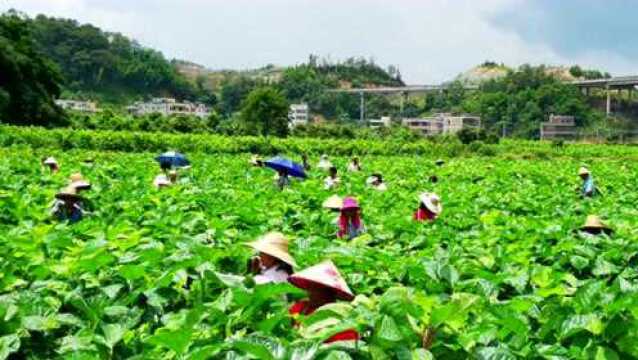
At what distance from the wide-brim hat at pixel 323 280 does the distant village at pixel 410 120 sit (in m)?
91.0

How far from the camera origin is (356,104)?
16475 centimetres

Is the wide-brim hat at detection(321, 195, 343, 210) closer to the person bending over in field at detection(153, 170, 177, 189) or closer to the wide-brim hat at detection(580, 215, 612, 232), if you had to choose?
the wide-brim hat at detection(580, 215, 612, 232)

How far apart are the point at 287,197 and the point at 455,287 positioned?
7.46 metres

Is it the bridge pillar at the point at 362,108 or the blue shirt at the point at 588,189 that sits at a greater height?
the bridge pillar at the point at 362,108

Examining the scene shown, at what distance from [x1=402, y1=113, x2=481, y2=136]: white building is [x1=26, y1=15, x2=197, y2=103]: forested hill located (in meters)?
49.1

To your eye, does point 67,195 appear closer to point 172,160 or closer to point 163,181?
point 163,181

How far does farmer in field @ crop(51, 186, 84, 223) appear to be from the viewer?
27.0ft

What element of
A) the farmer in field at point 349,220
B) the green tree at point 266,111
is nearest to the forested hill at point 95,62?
the green tree at point 266,111

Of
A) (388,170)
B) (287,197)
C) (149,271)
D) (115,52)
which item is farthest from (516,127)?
(149,271)

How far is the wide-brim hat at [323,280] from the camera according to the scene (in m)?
3.60

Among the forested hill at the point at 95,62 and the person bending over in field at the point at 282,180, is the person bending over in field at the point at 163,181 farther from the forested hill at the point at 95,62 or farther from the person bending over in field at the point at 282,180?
the forested hill at the point at 95,62

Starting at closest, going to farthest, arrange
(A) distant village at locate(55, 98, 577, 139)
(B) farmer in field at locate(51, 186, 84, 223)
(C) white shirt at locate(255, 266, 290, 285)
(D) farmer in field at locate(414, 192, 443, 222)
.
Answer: (C) white shirt at locate(255, 266, 290, 285) → (B) farmer in field at locate(51, 186, 84, 223) → (D) farmer in field at locate(414, 192, 443, 222) → (A) distant village at locate(55, 98, 577, 139)

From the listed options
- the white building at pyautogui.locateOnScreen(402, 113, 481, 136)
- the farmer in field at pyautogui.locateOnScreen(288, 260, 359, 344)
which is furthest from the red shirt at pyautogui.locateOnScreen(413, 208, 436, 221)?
the white building at pyautogui.locateOnScreen(402, 113, 481, 136)

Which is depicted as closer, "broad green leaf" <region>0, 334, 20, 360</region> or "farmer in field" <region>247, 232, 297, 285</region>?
"broad green leaf" <region>0, 334, 20, 360</region>
